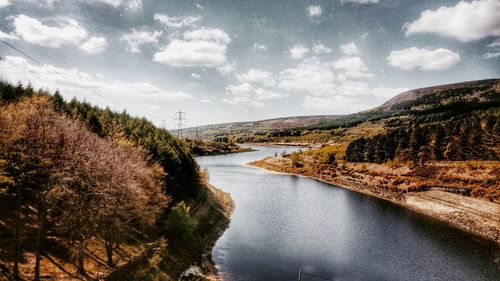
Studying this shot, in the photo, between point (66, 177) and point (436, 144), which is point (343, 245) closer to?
point (66, 177)

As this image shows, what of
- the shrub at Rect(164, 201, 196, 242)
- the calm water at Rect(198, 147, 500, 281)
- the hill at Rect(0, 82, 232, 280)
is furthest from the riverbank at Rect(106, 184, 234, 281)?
the calm water at Rect(198, 147, 500, 281)

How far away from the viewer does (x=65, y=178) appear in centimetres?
1875

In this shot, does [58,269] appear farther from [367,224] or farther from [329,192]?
[329,192]

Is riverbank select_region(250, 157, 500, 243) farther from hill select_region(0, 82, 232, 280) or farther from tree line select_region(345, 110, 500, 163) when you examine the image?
hill select_region(0, 82, 232, 280)

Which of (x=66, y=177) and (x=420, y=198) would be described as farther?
(x=420, y=198)

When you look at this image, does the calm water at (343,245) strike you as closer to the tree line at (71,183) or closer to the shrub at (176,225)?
the shrub at (176,225)

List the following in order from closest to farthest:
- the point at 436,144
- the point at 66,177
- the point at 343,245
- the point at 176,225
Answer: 1. the point at 66,177
2. the point at 176,225
3. the point at 343,245
4. the point at 436,144

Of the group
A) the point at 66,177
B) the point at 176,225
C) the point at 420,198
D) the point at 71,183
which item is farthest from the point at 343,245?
the point at 420,198

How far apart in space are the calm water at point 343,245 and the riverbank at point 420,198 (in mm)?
4235

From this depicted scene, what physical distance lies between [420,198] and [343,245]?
126 ft

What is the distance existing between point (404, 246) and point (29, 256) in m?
44.1

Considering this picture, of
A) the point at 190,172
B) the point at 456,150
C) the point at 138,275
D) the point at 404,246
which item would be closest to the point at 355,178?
the point at 456,150

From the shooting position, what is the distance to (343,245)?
41.0 metres

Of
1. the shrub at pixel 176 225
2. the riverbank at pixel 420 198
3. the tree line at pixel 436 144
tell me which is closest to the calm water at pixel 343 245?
the riverbank at pixel 420 198
